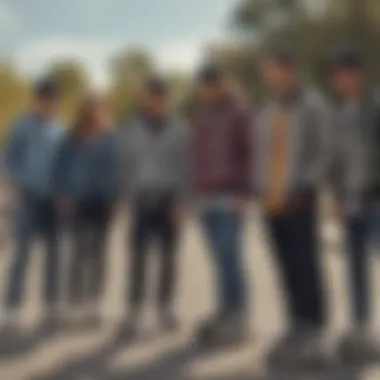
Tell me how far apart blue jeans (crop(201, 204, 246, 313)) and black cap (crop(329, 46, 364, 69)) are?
0.90m

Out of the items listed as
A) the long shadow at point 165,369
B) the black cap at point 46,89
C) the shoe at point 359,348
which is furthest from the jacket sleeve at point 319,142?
the black cap at point 46,89

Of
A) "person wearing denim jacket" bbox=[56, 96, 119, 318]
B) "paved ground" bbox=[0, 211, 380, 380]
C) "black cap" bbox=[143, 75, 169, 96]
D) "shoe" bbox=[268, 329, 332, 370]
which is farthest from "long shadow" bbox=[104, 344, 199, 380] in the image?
"black cap" bbox=[143, 75, 169, 96]

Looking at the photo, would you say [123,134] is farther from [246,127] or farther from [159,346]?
[159,346]

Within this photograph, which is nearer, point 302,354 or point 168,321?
point 302,354

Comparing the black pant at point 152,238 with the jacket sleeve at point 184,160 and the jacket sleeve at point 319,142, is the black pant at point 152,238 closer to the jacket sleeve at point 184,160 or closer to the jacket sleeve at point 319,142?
the jacket sleeve at point 184,160

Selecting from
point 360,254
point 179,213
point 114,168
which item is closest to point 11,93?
point 114,168

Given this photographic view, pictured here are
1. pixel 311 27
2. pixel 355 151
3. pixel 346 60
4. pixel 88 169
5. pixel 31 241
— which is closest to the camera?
pixel 355 151

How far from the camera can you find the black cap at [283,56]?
431 cm

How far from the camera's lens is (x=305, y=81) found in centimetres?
438

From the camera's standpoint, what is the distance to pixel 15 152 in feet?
15.6

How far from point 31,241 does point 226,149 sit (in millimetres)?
1235

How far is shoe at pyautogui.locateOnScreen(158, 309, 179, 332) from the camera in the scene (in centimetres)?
463

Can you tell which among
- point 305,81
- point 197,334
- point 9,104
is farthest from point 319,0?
point 197,334

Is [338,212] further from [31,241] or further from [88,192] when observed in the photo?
[31,241]
